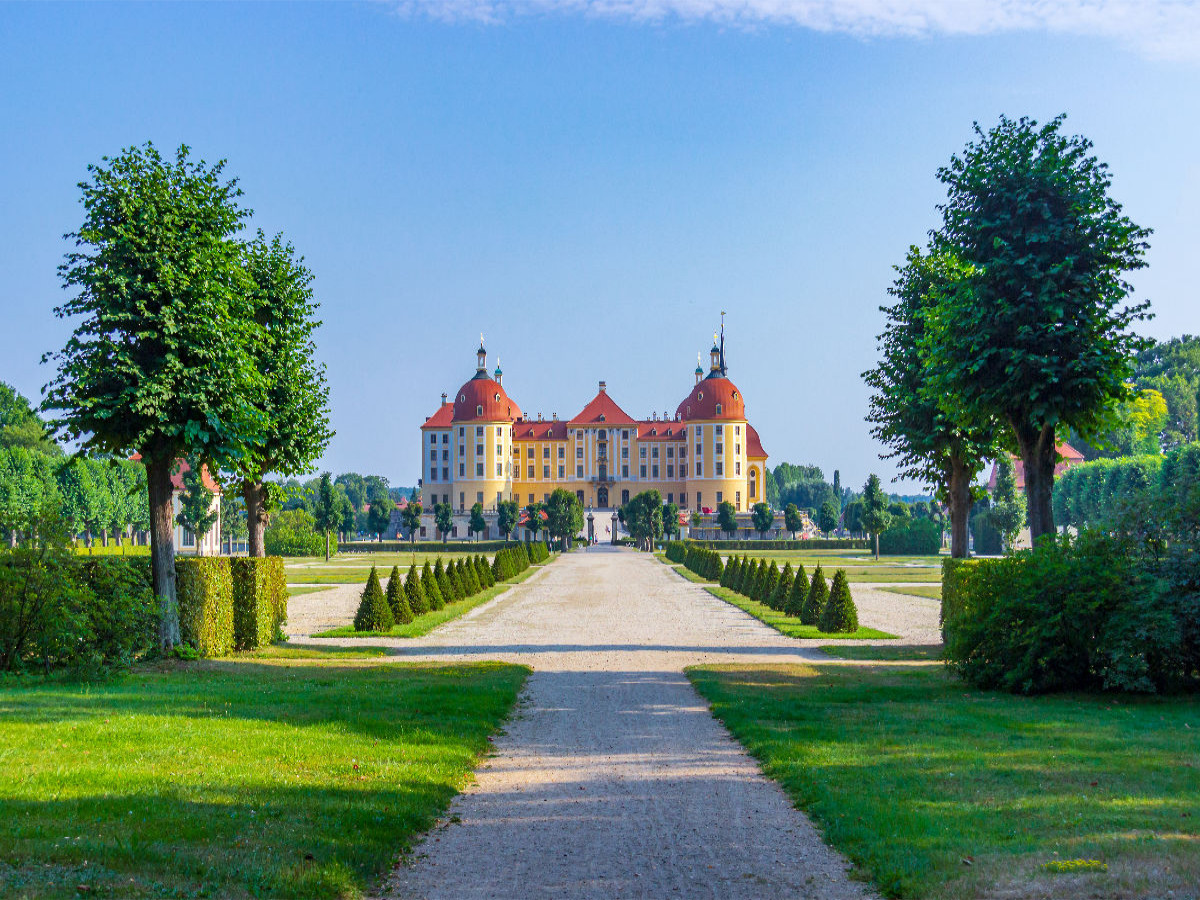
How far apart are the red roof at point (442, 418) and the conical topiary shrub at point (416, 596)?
347ft

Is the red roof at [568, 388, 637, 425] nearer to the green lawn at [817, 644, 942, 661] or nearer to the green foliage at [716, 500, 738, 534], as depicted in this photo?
the green foliage at [716, 500, 738, 534]

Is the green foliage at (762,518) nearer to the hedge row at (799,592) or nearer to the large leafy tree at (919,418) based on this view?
the hedge row at (799,592)

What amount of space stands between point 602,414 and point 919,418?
382 ft

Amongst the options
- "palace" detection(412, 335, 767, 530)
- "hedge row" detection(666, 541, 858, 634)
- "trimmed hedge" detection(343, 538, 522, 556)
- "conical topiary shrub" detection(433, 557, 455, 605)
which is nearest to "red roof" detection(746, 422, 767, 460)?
"palace" detection(412, 335, 767, 530)

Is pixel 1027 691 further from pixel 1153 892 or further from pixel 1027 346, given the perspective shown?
pixel 1153 892

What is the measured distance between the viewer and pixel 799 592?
27016 millimetres

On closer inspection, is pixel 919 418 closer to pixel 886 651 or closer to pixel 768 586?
pixel 886 651

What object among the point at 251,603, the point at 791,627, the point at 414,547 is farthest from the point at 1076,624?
the point at 414,547

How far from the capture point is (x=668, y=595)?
3531cm

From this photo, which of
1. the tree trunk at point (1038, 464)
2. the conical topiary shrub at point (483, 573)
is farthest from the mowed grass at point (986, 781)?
the conical topiary shrub at point (483, 573)

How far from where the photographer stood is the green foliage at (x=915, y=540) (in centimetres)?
8031

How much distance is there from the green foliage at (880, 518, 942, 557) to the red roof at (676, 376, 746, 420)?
5120 cm

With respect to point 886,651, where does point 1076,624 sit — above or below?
above

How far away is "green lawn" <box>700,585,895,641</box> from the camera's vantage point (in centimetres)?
2156
